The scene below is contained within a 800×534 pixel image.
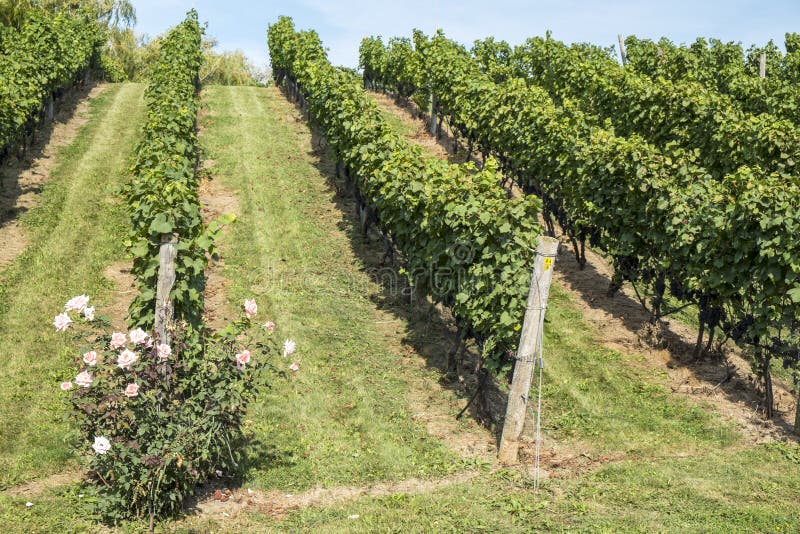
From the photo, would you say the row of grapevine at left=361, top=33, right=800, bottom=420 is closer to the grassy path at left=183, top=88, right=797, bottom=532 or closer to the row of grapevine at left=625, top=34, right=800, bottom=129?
the grassy path at left=183, top=88, right=797, bottom=532

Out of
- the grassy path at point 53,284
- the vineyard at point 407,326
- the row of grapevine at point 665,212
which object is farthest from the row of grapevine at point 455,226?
the grassy path at point 53,284

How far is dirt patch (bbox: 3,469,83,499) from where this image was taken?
24.2 ft

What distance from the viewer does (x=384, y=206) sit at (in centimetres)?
1420

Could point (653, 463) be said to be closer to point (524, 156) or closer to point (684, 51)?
point (524, 156)

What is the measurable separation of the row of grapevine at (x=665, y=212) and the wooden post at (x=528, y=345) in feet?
11.5

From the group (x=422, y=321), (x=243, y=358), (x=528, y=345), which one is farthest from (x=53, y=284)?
(x=528, y=345)

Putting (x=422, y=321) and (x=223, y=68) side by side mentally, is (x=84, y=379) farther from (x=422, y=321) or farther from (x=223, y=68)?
(x=223, y=68)

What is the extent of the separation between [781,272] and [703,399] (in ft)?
7.65

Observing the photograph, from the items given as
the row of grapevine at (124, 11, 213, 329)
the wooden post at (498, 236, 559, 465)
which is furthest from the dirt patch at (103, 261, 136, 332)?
the wooden post at (498, 236, 559, 465)

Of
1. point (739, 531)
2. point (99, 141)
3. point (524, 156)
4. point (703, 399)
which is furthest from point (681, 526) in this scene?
point (99, 141)

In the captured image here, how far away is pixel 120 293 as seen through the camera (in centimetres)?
1348

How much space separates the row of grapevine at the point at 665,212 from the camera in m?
9.97

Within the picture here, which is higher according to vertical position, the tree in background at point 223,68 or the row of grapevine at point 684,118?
the tree in background at point 223,68

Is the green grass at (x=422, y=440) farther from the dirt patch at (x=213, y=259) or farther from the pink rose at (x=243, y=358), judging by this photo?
the pink rose at (x=243, y=358)
